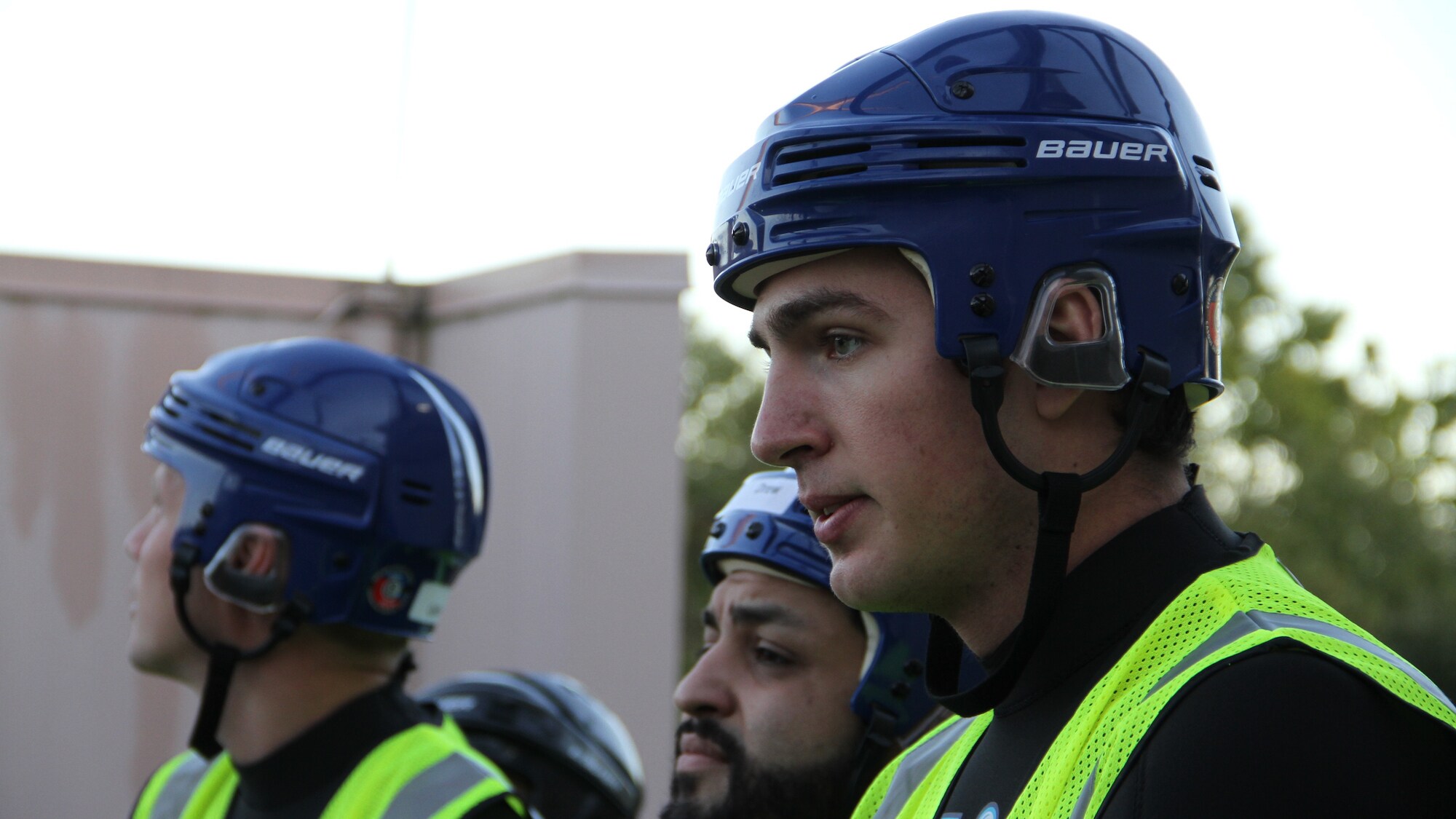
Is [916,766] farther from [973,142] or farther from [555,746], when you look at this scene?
[555,746]

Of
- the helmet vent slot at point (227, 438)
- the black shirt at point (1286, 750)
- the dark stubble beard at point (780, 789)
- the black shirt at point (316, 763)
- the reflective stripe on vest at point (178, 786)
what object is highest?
the helmet vent slot at point (227, 438)

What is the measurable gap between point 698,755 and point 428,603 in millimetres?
1045

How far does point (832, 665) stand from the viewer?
3.37 m

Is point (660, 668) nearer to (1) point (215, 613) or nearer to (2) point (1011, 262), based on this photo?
(1) point (215, 613)

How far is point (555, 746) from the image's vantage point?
4.56 m

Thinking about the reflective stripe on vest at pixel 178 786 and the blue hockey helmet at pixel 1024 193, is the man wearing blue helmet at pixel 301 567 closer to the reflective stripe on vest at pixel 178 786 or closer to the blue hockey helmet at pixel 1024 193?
the reflective stripe on vest at pixel 178 786

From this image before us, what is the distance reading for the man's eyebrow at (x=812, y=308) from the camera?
2.02 m

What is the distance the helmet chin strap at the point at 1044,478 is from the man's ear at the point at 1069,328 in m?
0.07

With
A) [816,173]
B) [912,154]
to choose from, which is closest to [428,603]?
[816,173]

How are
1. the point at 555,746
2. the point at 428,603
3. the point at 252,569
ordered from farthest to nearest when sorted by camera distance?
the point at 555,746 < the point at 428,603 < the point at 252,569

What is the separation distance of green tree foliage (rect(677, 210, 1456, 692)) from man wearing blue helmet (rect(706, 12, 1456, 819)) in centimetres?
2296

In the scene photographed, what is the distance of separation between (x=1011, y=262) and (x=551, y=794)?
3.17m

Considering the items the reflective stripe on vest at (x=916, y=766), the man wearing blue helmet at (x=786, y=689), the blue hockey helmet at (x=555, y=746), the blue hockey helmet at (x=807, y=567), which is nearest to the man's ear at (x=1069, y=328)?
the reflective stripe on vest at (x=916, y=766)

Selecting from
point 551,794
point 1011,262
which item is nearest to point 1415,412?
point 551,794
